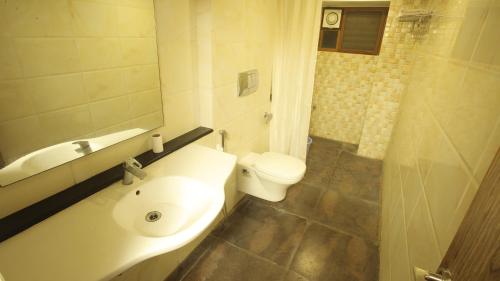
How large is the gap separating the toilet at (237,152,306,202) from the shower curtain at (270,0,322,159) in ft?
1.34

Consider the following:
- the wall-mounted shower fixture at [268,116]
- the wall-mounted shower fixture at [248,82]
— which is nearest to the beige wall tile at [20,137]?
the wall-mounted shower fixture at [248,82]

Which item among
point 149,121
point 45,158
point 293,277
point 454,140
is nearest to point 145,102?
point 149,121

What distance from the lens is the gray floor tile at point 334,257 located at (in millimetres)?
1679

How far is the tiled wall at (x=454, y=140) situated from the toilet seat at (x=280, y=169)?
32.6 inches

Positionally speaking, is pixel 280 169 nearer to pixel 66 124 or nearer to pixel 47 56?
pixel 66 124

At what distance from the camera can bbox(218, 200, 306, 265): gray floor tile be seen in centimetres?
184

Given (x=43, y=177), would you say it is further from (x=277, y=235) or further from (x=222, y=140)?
(x=277, y=235)

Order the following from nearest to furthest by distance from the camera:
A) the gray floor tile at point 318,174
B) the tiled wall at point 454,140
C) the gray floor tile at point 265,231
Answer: the tiled wall at point 454,140 → the gray floor tile at point 265,231 → the gray floor tile at point 318,174

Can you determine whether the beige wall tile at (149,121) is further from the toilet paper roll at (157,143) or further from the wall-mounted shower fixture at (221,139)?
the wall-mounted shower fixture at (221,139)

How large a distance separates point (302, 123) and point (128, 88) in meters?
1.71

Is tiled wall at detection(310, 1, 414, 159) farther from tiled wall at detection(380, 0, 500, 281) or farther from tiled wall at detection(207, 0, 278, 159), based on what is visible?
tiled wall at detection(380, 0, 500, 281)

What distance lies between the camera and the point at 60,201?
95 centimetres

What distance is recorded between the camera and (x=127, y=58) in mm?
1163

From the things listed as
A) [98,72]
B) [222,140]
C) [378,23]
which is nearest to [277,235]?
[222,140]
